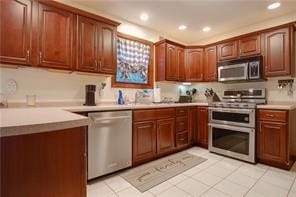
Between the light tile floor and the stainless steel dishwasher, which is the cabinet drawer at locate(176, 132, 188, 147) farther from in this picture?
the stainless steel dishwasher

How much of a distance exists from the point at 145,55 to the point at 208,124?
1.93 m

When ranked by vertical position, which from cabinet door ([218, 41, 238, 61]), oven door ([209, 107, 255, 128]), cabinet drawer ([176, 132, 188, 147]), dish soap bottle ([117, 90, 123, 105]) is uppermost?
cabinet door ([218, 41, 238, 61])

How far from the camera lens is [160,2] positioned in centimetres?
269

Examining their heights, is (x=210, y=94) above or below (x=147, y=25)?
below

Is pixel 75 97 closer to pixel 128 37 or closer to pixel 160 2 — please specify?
pixel 128 37

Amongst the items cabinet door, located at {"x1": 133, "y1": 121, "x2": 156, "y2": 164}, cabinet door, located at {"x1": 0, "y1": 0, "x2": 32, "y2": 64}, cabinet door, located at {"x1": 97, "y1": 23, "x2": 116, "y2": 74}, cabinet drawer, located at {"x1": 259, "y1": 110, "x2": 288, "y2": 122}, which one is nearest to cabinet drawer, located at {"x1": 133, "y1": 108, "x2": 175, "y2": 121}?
cabinet door, located at {"x1": 133, "y1": 121, "x2": 156, "y2": 164}

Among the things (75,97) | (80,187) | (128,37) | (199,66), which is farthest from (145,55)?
(80,187)

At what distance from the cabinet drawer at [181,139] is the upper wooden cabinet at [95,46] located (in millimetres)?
1743

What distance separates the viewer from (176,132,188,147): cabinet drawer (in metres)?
3.29

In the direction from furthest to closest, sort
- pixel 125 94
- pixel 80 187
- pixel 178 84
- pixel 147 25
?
1. pixel 178 84
2. pixel 147 25
3. pixel 125 94
4. pixel 80 187

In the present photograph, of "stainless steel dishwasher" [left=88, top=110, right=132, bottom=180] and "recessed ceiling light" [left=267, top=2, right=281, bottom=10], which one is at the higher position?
"recessed ceiling light" [left=267, top=2, right=281, bottom=10]

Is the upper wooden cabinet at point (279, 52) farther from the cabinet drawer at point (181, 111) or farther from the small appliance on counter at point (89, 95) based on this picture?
the small appliance on counter at point (89, 95)

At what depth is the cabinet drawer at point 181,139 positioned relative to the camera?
3.29m

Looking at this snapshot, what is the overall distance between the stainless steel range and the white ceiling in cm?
139
